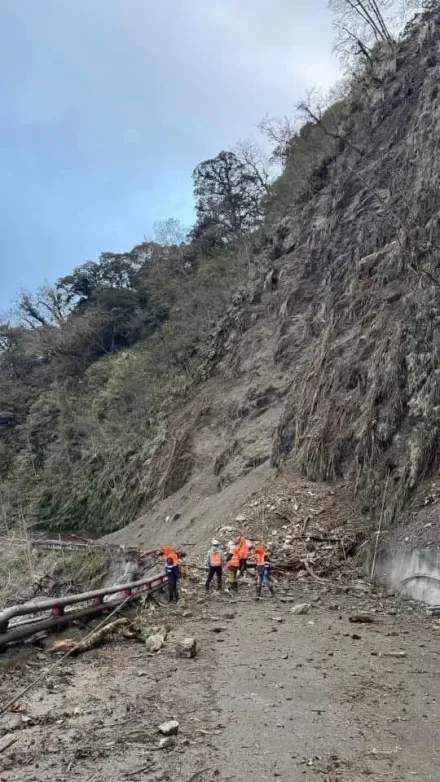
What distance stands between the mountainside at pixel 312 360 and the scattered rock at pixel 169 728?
316 inches

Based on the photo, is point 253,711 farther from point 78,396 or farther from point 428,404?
point 78,396

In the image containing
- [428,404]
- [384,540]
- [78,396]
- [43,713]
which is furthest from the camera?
[78,396]

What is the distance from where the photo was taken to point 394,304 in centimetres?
1642

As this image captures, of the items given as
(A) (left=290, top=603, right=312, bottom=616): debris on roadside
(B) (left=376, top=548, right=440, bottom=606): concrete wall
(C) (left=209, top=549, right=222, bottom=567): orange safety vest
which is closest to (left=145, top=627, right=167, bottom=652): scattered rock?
(A) (left=290, top=603, right=312, bottom=616): debris on roadside

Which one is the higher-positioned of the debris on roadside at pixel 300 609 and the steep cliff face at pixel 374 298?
the steep cliff face at pixel 374 298

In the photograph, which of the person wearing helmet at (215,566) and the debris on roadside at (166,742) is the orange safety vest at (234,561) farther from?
the debris on roadside at (166,742)

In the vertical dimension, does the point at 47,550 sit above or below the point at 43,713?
below

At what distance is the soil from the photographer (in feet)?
14.8

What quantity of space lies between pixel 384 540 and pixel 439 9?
21.3 m

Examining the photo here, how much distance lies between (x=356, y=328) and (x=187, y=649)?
12352 mm

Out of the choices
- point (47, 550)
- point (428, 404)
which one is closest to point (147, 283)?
point (47, 550)

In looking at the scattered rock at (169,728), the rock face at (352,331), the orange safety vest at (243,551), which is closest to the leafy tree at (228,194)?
the rock face at (352,331)

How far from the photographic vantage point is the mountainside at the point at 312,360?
13.9m

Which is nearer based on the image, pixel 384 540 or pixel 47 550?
pixel 384 540
